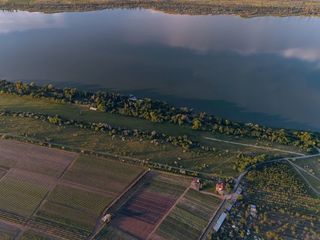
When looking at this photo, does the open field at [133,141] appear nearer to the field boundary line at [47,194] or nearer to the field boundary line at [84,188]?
the field boundary line at [47,194]

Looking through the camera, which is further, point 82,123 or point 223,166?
point 82,123

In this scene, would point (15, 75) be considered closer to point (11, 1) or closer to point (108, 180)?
point (108, 180)

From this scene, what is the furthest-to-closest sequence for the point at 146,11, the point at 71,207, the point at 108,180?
the point at 146,11 → the point at 108,180 → the point at 71,207

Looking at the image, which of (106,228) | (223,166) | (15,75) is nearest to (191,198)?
(223,166)

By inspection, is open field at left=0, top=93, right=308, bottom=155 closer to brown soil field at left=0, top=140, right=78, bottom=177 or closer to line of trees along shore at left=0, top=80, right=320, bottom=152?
line of trees along shore at left=0, top=80, right=320, bottom=152

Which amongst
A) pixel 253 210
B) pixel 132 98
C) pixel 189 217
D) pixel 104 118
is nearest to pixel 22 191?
pixel 104 118

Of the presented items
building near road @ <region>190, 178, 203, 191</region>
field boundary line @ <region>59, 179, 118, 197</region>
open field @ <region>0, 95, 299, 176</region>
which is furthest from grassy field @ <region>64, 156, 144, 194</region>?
building near road @ <region>190, 178, 203, 191</region>

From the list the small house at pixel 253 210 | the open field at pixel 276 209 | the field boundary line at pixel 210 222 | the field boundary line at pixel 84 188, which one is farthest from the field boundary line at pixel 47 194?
the small house at pixel 253 210

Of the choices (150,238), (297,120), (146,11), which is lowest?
(150,238)
